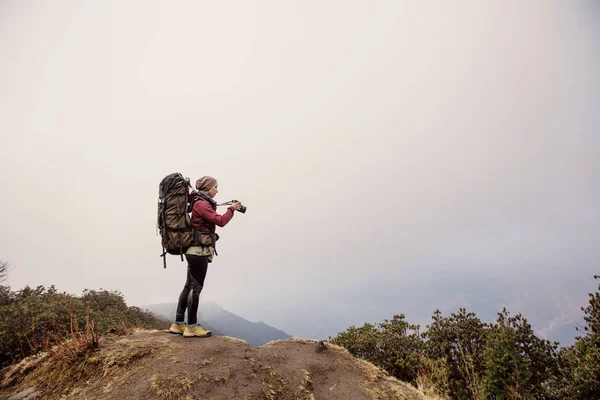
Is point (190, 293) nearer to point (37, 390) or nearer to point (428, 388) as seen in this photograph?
point (37, 390)

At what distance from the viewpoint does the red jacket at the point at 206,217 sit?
572 centimetres

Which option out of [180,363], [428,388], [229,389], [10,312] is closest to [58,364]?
[180,363]

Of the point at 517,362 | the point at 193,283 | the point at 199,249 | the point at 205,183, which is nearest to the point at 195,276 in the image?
the point at 193,283

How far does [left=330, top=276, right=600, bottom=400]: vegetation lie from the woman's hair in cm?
720

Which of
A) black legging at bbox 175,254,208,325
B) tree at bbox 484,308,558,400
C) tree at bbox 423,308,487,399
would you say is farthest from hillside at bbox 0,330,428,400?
tree at bbox 484,308,558,400

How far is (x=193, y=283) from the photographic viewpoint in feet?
19.1

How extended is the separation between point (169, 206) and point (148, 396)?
335 cm

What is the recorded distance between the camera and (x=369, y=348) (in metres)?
9.04

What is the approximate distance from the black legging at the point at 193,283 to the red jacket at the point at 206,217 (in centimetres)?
67

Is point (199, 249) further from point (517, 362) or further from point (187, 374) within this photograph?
point (517, 362)

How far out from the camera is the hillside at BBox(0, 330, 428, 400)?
4098mm

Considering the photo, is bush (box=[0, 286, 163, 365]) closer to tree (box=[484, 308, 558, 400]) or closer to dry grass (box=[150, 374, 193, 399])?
dry grass (box=[150, 374, 193, 399])

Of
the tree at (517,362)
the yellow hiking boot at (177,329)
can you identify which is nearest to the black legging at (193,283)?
the yellow hiking boot at (177,329)

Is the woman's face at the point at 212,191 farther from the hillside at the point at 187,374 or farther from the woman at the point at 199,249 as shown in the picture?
the hillside at the point at 187,374
